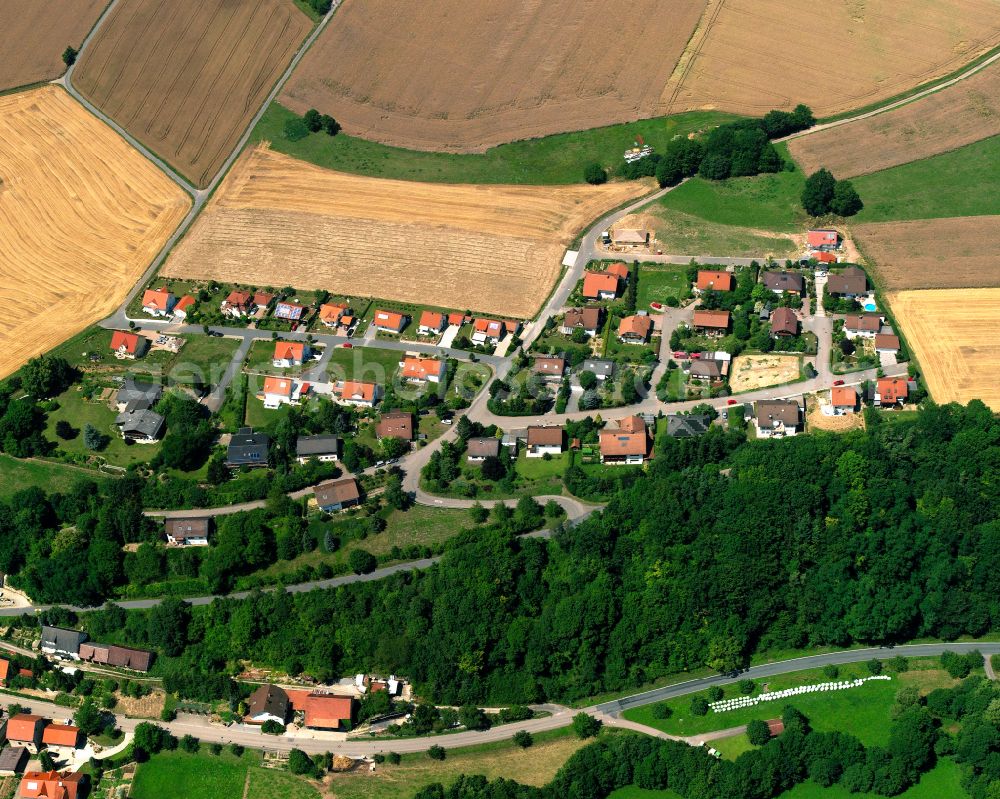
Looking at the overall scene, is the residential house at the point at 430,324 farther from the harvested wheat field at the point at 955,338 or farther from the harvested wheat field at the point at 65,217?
the harvested wheat field at the point at 955,338

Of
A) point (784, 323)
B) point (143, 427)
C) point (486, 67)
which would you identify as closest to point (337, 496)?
point (143, 427)

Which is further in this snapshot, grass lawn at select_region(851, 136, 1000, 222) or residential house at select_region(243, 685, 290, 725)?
grass lawn at select_region(851, 136, 1000, 222)

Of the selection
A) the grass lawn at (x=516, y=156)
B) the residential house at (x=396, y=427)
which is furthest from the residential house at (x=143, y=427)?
the grass lawn at (x=516, y=156)

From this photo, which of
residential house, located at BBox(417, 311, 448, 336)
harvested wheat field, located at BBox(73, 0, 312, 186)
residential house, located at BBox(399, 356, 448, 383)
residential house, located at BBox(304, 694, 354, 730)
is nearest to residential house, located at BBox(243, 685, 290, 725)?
residential house, located at BBox(304, 694, 354, 730)

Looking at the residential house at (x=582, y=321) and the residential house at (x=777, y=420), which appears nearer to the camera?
the residential house at (x=777, y=420)

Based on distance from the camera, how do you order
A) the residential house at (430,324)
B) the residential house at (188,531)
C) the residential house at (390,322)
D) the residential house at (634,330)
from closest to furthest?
the residential house at (188,531)
the residential house at (634,330)
the residential house at (430,324)
the residential house at (390,322)

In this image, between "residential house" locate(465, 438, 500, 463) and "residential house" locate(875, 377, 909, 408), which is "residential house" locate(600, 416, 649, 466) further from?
"residential house" locate(875, 377, 909, 408)

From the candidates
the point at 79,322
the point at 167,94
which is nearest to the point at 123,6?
the point at 167,94
